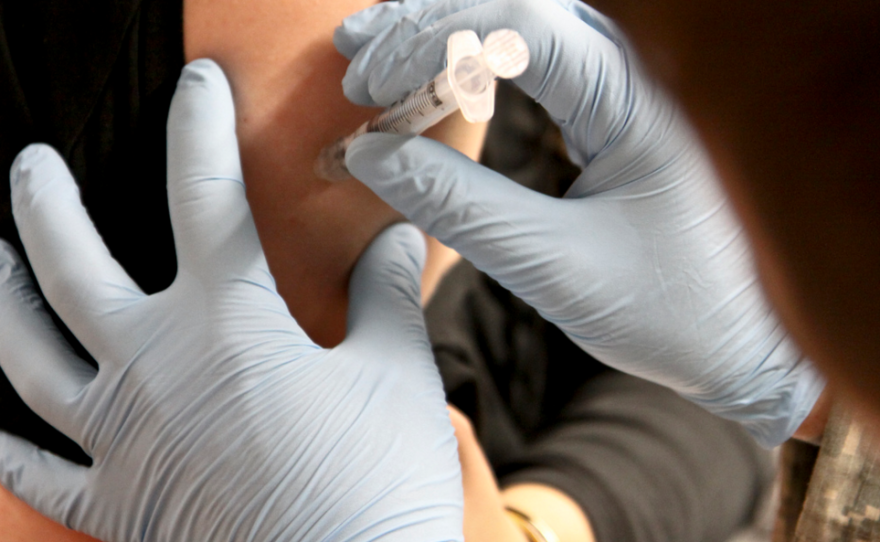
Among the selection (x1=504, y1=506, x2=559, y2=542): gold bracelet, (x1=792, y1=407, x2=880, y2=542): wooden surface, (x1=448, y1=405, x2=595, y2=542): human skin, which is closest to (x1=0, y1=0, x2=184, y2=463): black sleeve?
(x1=448, y1=405, x2=595, y2=542): human skin

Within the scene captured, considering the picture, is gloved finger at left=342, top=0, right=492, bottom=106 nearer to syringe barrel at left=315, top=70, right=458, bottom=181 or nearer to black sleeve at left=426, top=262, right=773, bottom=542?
syringe barrel at left=315, top=70, right=458, bottom=181

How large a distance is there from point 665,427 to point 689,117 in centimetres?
119

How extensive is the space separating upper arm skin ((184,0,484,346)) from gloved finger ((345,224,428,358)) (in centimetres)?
4

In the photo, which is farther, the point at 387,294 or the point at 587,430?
the point at 587,430

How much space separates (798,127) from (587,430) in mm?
1200

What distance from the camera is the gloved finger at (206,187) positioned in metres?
0.74

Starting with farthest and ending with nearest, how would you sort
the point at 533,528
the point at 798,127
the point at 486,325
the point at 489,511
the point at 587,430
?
the point at 486,325 → the point at 587,430 → the point at 533,528 → the point at 489,511 → the point at 798,127

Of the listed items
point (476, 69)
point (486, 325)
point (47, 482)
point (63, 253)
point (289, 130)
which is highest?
point (476, 69)

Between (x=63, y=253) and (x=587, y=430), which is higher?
Result: (x=63, y=253)

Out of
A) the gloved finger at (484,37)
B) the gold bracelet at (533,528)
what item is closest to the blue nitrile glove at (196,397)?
the gloved finger at (484,37)

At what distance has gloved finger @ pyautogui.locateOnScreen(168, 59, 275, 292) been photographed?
0.74m

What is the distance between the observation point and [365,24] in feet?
2.56

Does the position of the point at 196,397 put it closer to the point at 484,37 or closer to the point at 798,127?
the point at 484,37

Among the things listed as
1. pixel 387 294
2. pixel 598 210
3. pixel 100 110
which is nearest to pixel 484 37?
pixel 598 210
